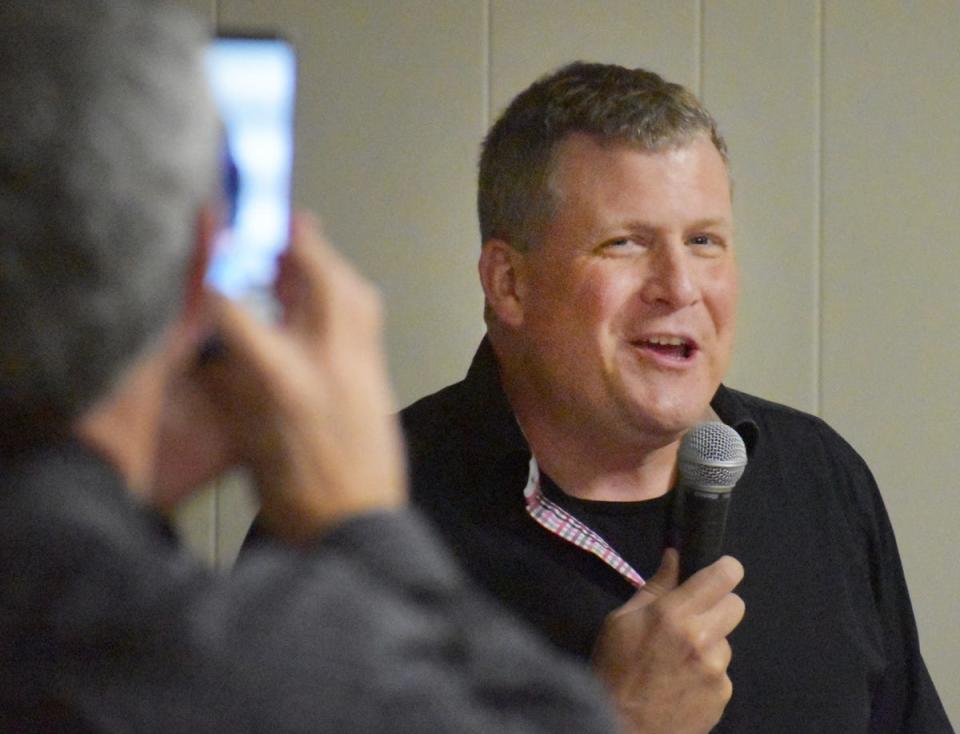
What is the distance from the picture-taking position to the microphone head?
1250 mm

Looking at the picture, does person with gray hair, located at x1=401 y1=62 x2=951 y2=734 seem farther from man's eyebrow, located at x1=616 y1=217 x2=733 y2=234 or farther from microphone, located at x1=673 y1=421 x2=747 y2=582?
microphone, located at x1=673 y1=421 x2=747 y2=582

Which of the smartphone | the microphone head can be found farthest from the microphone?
the smartphone

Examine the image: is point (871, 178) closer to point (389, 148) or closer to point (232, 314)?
point (389, 148)

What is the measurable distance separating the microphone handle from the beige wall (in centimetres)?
81

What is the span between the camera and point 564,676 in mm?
560

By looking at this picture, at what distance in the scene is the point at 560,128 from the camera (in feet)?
5.02

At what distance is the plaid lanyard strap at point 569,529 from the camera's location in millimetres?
1415

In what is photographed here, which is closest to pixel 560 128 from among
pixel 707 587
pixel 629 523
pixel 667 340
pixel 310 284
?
pixel 667 340

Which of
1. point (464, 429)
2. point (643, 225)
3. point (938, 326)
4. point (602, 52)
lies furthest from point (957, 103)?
point (464, 429)

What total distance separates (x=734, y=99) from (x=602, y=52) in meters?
0.23

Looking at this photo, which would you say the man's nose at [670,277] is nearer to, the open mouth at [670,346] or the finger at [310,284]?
the open mouth at [670,346]

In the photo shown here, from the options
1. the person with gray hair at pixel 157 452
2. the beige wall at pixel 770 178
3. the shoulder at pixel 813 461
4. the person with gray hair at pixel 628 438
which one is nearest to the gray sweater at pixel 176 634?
the person with gray hair at pixel 157 452

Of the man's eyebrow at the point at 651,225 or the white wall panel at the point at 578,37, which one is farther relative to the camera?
the white wall panel at the point at 578,37

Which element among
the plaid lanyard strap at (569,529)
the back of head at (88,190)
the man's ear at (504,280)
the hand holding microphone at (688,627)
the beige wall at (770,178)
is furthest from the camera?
the beige wall at (770,178)
